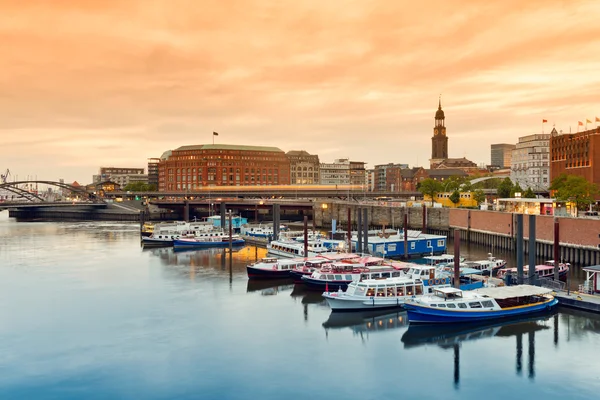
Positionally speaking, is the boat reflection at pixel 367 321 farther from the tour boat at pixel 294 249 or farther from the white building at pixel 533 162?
the white building at pixel 533 162

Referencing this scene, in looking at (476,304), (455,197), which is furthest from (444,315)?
Answer: (455,197)

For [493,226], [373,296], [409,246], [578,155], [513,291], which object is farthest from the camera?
[578,155]

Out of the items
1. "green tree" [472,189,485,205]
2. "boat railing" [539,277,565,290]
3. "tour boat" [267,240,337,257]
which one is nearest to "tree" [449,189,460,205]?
"green tree" [472,189,485,205]

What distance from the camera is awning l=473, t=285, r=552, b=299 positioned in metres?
42.8

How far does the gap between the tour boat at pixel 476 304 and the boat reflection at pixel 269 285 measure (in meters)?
16.3

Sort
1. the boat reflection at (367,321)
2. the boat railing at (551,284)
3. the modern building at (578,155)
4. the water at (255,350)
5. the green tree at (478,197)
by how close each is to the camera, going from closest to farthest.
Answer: the water at (255,350) < the boat reflection at (367,321) < the boat railing at (551,284) < the modern building at (578,155) < the green tree at (478,197)

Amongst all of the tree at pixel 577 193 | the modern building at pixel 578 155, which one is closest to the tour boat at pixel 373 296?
the tree at pixel 577 193

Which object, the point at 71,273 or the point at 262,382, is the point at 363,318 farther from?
the point at 71,273

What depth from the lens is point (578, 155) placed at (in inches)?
4931

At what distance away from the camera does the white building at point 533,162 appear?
175 meters

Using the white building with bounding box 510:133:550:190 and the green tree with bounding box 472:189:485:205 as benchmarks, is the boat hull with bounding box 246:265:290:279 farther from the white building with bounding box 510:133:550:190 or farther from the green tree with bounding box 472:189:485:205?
the white building with bounding box 510:133:550:190

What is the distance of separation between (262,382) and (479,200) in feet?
328

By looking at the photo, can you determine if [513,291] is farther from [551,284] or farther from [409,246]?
[409,246]

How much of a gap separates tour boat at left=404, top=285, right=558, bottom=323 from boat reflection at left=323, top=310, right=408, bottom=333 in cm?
160
